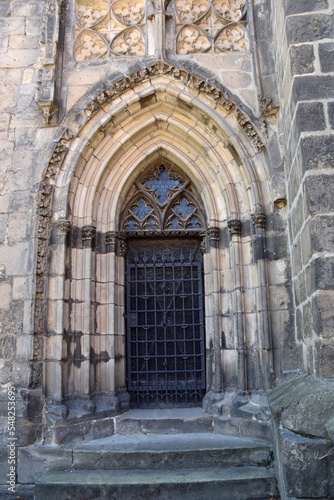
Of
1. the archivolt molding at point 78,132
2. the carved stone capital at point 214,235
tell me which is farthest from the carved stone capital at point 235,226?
the archivolt molding at point 78,132

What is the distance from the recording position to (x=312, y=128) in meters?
4.30

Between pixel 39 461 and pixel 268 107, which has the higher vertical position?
pixel 268 107

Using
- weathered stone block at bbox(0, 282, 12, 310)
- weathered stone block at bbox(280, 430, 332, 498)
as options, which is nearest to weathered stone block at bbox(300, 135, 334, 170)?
weathered stone block at bbox(280, 430, 332, 498)

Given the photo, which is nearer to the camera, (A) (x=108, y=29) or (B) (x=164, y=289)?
(B) (x=164, y=289)

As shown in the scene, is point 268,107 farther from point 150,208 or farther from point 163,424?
point 163,424

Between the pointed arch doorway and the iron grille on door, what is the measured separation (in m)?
0.01

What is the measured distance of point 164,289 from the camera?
6188 millimetres

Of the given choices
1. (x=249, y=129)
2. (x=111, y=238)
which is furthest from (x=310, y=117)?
(x=111, y=238)

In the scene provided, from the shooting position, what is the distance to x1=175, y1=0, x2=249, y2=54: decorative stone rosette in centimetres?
632

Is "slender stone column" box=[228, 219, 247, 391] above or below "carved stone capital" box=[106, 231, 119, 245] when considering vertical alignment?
below

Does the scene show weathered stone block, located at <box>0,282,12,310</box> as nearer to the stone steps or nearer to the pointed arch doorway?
the pointed arch doorway

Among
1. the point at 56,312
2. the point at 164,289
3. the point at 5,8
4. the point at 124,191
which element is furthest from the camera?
the point at 5,8

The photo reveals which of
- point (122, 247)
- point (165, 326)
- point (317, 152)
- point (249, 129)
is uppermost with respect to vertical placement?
point (249, 129)

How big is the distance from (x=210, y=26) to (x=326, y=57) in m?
2.53
